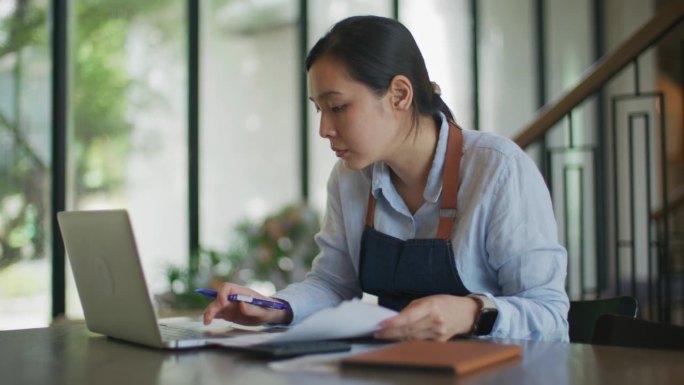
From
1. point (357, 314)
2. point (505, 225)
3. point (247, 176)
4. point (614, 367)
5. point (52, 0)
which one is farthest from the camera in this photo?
point (247, 176)

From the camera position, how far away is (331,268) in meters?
2.02

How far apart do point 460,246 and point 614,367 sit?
0.60 meters

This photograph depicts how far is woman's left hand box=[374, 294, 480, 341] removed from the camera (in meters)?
1.37

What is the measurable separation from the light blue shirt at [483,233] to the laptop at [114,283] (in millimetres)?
379

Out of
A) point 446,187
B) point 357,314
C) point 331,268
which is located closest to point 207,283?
point 331,268

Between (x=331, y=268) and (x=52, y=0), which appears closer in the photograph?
(x=331, y=268)

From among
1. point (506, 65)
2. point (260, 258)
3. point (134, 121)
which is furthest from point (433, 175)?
point (506, 65)

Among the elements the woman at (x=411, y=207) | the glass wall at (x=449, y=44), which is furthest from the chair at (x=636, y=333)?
the glass wall at (x=449, y=44)

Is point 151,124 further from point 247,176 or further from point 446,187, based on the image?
point 446,187

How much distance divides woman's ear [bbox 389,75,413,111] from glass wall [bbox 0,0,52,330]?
2561 mm

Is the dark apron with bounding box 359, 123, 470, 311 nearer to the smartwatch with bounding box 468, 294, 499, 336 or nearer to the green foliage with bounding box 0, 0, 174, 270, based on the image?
the smartwatch with bounding box 468, 294, 499, 336

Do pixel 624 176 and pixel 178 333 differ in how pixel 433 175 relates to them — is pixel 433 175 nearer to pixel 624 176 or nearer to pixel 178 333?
pixel 178 333

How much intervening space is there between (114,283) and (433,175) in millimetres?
707

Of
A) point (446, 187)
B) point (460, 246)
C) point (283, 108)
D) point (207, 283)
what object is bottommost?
point (207, 283)
